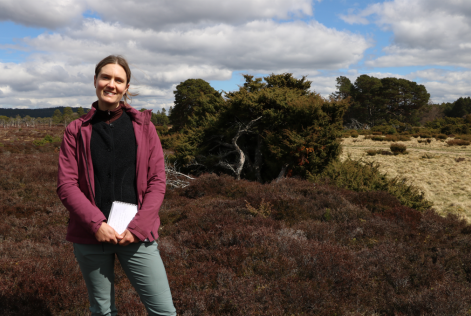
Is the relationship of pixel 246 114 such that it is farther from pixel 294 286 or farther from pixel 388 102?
pixel 388 102

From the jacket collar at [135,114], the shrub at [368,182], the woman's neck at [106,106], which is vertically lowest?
the shrub at [368,182]

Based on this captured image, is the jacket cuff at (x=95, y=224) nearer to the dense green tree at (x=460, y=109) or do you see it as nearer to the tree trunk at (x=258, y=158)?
the tree trunk at (x=258, y=158)

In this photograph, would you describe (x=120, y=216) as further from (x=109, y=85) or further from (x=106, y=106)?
(x=109, y=85)

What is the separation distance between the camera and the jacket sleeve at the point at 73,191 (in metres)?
1.65

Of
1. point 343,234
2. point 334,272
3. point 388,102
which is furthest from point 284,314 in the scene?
point 388,102

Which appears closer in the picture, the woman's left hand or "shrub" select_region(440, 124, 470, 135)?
the woman's left hand

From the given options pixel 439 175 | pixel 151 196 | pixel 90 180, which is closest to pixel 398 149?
pixel 439 175

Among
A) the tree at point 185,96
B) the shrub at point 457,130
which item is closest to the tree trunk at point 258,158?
the tree at point 185,96

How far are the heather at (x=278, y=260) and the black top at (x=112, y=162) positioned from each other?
1871 millimetres

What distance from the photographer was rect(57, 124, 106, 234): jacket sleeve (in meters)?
1.65

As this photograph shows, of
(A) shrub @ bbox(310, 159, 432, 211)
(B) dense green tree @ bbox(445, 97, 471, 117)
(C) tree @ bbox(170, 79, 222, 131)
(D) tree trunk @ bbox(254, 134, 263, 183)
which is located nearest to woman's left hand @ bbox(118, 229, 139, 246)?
(A) shrub @ bbox(310, 159, 432, 211)

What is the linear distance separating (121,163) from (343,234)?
480 cm

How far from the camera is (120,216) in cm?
171

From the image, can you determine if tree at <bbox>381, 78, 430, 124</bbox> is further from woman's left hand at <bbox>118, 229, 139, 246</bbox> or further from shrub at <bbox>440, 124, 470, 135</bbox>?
woman's left hand at <bbox>118, 229, 139, 246</bbox>
